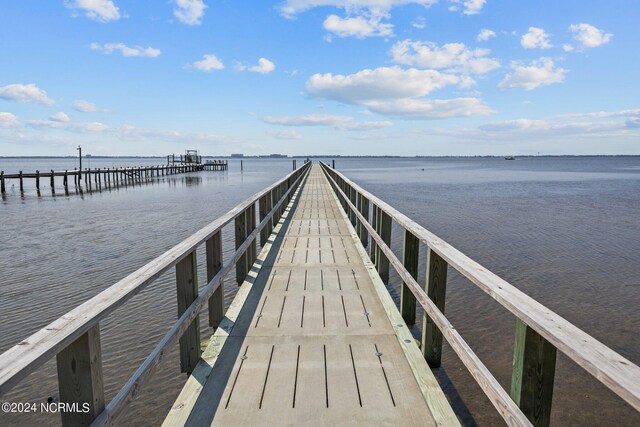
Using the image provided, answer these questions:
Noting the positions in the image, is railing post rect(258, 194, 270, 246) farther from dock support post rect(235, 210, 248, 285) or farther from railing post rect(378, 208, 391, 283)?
railing post rect(378, 208, 391, 283)

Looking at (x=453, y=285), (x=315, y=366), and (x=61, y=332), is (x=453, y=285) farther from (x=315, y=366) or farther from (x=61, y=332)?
(x=61, y=332)

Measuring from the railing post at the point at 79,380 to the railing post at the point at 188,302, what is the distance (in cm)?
147

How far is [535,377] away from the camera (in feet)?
6.55

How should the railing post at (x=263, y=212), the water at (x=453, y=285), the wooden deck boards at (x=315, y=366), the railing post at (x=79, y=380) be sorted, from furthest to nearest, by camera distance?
the railing post at (x=263, y=212) < the water at (x=453, y=285) < the wooden deck boards at (x=315, y=366) < the railing post at (x=79, y=380)

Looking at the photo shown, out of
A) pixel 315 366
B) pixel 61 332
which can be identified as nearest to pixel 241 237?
pixel 315 366

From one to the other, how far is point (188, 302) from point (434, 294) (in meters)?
2.06

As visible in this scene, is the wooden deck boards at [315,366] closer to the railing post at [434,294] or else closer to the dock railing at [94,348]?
the railing post at [434,294]

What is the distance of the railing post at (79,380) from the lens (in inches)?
71.0

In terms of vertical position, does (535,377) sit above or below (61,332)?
below

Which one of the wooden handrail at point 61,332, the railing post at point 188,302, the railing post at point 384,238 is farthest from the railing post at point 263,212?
the wooden handrail at point 61,332

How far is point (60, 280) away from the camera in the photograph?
354 inches

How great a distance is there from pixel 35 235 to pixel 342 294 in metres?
13.8

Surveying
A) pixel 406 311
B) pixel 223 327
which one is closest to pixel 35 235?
pixel 223 327

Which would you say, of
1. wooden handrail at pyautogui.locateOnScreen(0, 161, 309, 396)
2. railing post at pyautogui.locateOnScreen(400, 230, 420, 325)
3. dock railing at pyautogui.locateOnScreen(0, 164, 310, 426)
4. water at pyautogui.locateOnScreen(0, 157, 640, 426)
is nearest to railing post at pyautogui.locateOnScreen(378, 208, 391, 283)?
railing post at pyautogui.locateOnScreen(400, 230, 420, 325)
